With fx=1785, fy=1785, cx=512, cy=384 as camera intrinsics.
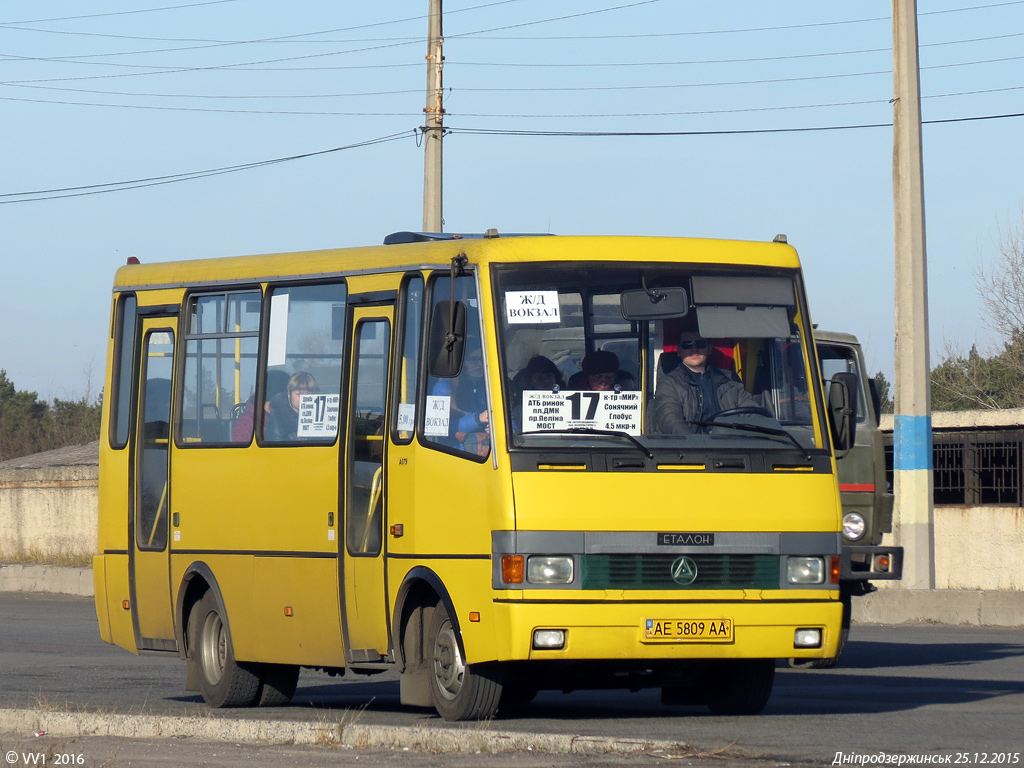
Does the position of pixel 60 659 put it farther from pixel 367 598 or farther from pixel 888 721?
pixel 888 721

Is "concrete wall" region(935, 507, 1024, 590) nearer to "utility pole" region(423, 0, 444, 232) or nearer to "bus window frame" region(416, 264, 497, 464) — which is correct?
"utility pole" region(423, 0, 444, 232)

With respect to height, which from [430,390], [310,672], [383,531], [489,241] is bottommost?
[310,672]

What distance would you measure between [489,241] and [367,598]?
7.46 feet

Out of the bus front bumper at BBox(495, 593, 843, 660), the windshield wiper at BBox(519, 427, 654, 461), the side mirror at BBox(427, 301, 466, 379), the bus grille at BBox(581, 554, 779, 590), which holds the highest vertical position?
the side mirror at BBox(427, 301, 466, 379)

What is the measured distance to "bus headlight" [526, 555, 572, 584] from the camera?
9.45 meters

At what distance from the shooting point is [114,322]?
530 inches

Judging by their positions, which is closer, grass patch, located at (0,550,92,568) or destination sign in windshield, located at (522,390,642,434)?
destination sign in windshield, located at (522,390,642,434)

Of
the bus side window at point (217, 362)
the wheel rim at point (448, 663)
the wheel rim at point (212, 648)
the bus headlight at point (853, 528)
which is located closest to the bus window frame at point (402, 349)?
the wheel rim at point (448, 663)

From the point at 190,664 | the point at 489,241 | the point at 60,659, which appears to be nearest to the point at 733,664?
the point at 489,241

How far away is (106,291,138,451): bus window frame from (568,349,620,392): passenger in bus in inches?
178

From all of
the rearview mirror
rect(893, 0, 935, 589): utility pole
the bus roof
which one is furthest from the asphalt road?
the bus roof

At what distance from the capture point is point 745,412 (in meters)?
10.1
